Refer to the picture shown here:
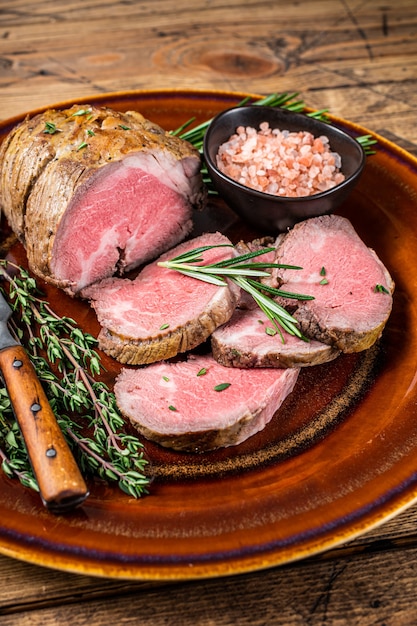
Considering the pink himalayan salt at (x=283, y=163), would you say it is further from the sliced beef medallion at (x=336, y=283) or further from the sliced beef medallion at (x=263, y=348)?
the sliced beef medallion at (x=263, y=348)

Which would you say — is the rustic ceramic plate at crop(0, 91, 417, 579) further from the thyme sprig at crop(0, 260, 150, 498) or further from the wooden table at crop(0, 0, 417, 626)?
→ the wooden table at crop(0, 0, 417, 626)

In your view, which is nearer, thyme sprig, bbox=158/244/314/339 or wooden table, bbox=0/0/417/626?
thyme sprig, bbox=158/244/314/339

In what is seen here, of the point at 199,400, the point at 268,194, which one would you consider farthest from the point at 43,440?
the point at 268,194

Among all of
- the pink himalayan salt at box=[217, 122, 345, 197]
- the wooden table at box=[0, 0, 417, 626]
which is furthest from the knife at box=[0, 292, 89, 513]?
the wooden table at box=[0, 0, 417, 626]

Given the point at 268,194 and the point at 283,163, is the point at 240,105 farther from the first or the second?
the point at 268,194

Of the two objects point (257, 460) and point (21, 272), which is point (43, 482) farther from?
point (21, 272)
